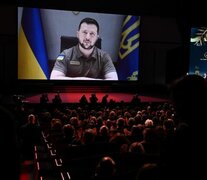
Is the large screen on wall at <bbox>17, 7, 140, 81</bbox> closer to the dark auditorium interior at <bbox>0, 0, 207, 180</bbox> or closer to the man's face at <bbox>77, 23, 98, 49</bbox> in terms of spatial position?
the man's face at <bbox>77, 23, 98, 49</bbox>

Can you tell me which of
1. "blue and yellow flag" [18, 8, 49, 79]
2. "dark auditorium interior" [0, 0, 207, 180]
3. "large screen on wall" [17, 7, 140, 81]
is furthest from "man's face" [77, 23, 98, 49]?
"blue and yellow flag" [18, 8, 49, 79]

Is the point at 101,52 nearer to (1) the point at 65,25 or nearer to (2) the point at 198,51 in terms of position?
(1) the point at 65,25

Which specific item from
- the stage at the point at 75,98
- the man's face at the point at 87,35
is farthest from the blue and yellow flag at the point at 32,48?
the man's face at the point at 87,35

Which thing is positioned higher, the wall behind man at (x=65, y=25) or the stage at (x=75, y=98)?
the wall behind man at (x=65, y=25)

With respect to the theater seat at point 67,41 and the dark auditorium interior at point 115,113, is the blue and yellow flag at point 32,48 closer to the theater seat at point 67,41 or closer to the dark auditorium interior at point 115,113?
the dark auditorium interior at point 115,113

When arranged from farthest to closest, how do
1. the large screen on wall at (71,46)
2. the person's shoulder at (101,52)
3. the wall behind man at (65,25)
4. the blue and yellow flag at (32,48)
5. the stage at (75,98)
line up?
the person's shoulder at (101,52) < the wall behind man at (65,25) < the large screen on wall at (71,46) < the blue and yellow flag at (32,48) < the stage at (75,98)

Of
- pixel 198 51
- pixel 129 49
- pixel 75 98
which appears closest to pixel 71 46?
pixel 75 98

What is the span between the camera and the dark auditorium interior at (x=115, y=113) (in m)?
1.46

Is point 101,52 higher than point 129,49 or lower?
lower

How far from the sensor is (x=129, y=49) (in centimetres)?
1942

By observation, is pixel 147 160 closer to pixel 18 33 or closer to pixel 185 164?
pixel 185 164

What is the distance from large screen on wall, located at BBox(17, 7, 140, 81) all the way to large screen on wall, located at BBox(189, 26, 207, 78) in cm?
403

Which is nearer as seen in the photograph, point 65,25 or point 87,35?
point 65,25

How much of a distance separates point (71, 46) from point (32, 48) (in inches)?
93.4
